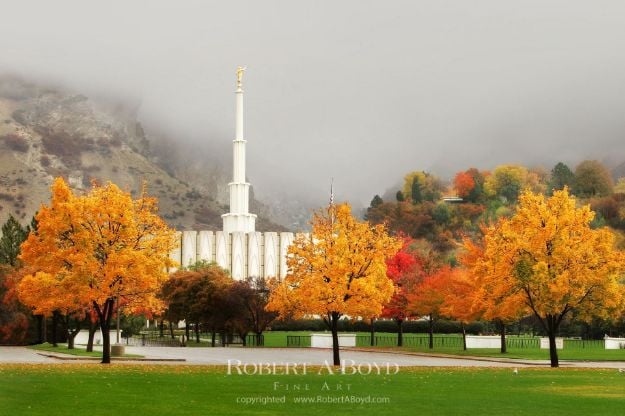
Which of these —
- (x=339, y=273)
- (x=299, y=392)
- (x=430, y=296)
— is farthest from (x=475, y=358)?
(x=299, y=392)

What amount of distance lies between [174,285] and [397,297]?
24.3 meters

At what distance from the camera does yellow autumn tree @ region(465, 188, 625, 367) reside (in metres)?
46.3

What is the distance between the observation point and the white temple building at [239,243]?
15638 centimetres

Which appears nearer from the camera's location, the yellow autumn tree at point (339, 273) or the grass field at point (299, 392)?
the grass field at point (299, 392)

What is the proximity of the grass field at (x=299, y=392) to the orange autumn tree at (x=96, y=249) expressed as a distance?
235 inches

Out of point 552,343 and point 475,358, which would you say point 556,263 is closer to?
point 552,343

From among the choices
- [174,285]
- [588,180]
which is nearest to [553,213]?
[174,285]

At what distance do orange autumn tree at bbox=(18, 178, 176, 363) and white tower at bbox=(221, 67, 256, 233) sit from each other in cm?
11126

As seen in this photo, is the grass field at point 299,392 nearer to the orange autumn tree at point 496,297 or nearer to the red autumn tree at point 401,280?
the orange autumn tree at point 496,297

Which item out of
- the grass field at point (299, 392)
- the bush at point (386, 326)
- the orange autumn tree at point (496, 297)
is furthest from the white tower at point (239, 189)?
the grass field at point (299, 392)

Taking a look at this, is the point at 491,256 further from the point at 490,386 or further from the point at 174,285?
the point at 174,285

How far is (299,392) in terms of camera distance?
28438mm

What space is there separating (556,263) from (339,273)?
10.9 m

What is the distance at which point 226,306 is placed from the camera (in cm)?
8406
